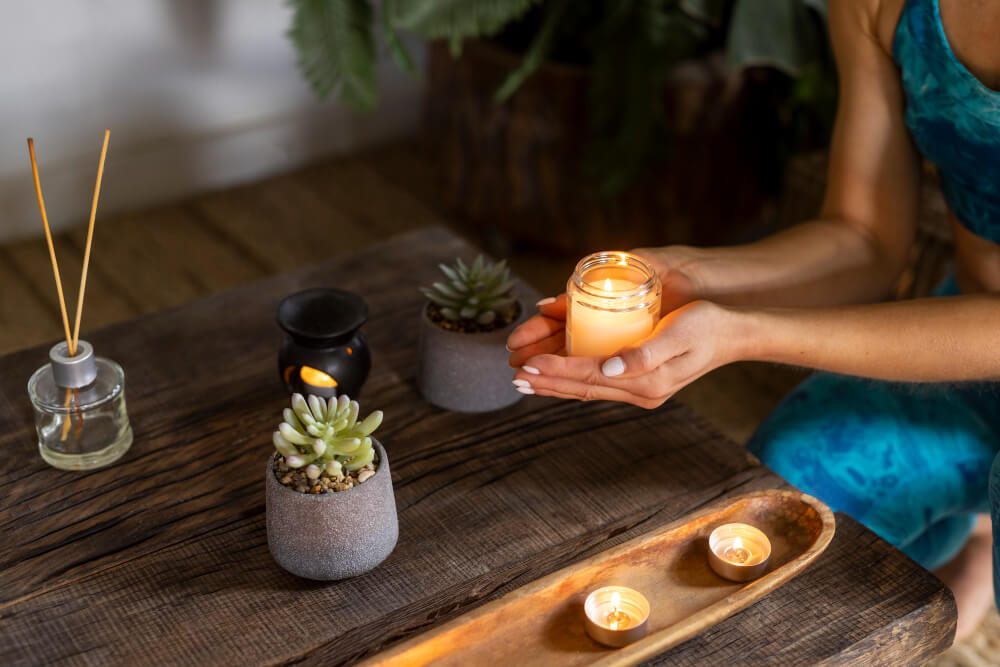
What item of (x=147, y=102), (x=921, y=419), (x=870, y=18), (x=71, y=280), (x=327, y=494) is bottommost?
(x=71, y=280)

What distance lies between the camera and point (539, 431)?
1.09 meters

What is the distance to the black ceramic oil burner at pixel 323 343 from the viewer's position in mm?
1048

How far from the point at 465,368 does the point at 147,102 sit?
1563 mm

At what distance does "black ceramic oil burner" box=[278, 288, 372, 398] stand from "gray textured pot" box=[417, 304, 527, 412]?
7 cm

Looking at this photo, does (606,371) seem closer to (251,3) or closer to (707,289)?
(707,289)

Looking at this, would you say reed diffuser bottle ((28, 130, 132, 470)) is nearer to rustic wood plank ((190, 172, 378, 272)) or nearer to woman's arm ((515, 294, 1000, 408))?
woman's arm ((515, 294, 1000, 408))

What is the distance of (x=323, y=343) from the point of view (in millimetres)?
1043

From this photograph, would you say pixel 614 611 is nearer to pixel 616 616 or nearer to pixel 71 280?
pixel 616 616

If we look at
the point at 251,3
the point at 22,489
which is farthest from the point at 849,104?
the point at 251,3

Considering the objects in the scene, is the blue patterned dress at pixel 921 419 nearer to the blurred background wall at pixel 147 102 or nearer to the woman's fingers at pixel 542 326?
the woman's fingers at pixel 542 326

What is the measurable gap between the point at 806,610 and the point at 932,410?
1.32ft

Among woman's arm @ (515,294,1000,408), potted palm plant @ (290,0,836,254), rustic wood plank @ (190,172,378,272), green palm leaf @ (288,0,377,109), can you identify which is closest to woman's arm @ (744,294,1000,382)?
woman's arm @ (515,294,1000,408)

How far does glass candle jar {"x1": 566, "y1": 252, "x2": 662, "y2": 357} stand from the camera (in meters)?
0.96

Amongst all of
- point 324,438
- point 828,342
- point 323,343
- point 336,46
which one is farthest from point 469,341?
point 336,46
